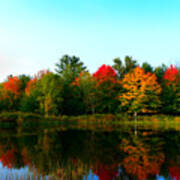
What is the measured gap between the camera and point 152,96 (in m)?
42.6

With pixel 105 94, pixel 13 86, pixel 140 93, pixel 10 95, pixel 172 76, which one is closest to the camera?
pixel 140 93

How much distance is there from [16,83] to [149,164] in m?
50.6

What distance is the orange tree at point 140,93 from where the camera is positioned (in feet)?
138

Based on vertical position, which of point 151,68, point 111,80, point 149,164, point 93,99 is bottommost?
point 149,164

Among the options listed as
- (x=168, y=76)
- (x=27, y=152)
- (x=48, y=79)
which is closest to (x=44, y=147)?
(x=27, y=152)

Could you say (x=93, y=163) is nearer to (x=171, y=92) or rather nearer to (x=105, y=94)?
(x=105, y=94)

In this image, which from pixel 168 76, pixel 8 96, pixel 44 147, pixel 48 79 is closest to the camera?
pixel 44 147

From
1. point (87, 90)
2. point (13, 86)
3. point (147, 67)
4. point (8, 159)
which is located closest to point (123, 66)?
point (147, 67)

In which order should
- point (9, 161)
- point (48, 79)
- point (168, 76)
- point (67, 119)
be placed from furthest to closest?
point (168, 76)
point (48, 79)
point (67, 119)
point (9, 161)

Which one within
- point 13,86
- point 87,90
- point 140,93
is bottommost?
point 140,93

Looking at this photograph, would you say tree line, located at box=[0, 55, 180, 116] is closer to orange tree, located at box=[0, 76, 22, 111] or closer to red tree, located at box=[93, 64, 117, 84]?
red tree, located at box=[93, 64, 117, 84]

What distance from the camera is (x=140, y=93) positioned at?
42.9 m

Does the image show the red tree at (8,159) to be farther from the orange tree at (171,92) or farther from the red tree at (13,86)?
the red tree at (13,86)

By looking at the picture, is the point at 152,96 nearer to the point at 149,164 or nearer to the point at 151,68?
the point at 151,68
